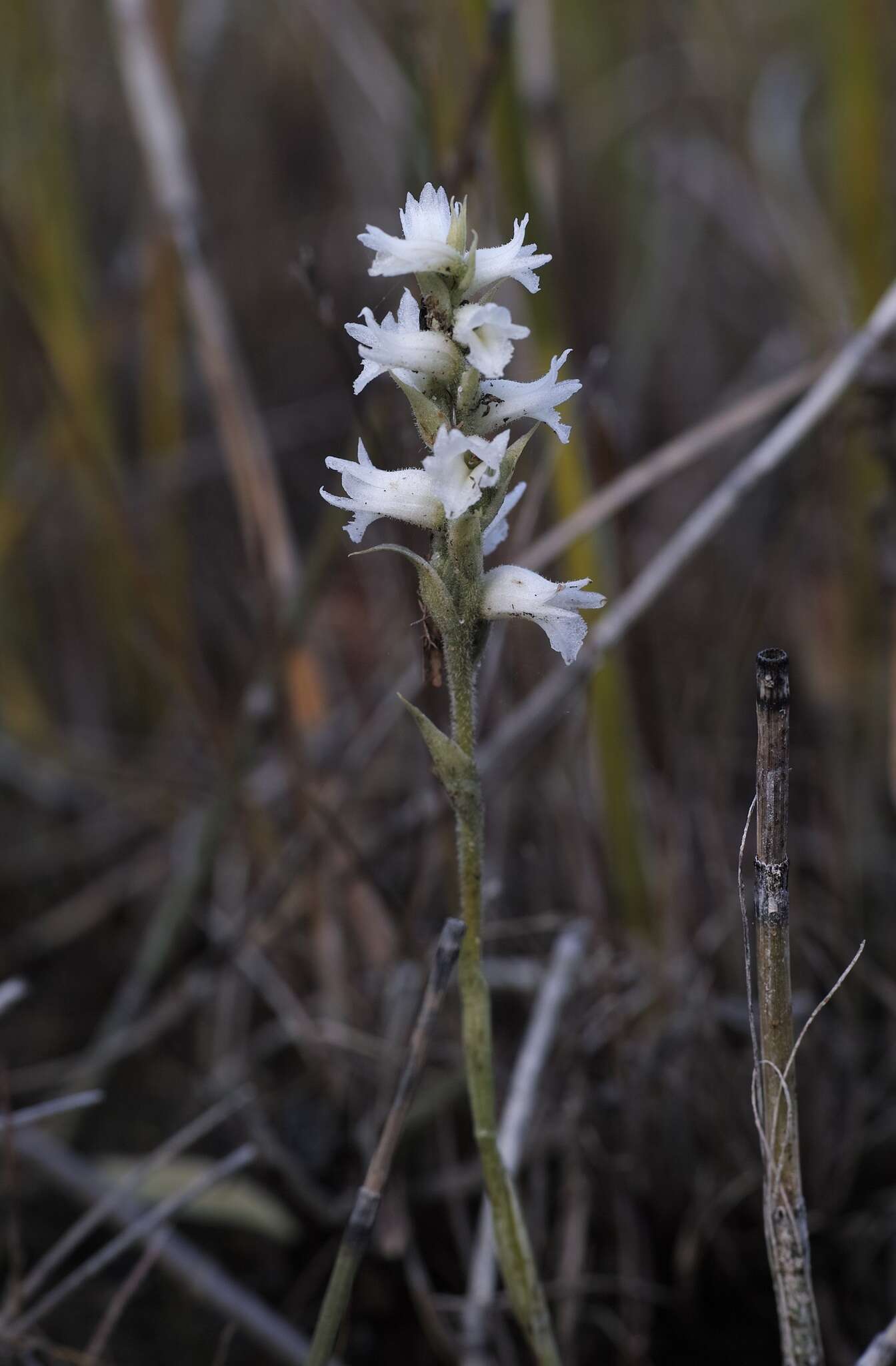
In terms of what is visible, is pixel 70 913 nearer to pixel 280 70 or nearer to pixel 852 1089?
pixel 852 1089

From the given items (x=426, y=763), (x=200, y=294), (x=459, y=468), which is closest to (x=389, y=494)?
(x=459, y=468)

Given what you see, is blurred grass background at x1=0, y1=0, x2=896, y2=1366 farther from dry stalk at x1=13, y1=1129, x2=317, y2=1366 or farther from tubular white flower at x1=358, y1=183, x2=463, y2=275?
tubular white flower at x1=358, y1=183, x2=463, y2=275

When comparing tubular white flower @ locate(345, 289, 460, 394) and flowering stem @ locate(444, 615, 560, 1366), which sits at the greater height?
tubular white flower @ locate(345, 289, 460, 394)

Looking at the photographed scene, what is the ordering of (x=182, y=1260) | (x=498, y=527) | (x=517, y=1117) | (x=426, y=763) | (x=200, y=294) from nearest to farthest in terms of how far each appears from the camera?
(x=498, y=527), (x=517, y=1117), (x=182, y=1260), (x=426, y=763), (x=200, y=294)

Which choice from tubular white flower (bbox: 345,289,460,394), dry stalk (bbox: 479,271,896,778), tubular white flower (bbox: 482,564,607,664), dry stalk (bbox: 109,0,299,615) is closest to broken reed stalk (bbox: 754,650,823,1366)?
tubular white flower (bbox: 482,564,607,664)

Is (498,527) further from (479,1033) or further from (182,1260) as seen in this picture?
(182,1260)

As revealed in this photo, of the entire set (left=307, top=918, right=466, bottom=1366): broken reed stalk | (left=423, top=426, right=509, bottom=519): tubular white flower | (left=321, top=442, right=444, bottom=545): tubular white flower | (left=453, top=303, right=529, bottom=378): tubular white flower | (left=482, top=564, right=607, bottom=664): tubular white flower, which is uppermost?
(left=453, top=303, right=529, bottom=378): tubular white flower
